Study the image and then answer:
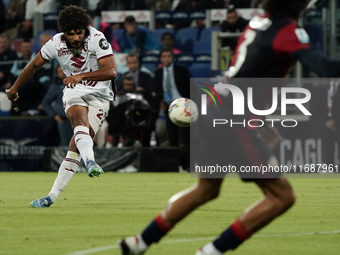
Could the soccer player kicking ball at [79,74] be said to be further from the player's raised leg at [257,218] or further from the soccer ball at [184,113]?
the player's raised leg at [257,218]

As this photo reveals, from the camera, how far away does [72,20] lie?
7.93 metres

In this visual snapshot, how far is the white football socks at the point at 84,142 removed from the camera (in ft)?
25.9

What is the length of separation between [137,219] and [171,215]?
8.70 feet

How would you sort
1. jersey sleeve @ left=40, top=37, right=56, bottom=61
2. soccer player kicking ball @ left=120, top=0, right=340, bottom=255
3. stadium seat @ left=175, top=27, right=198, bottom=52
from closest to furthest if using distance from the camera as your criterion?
soccer player kicking ball @ left=120, top=0, right=340, bottom=255, jersey sleeve @ left=40, top=37, right=56, bottom=61, stadium seat @ left=175, top=27, right=198, bottom=52

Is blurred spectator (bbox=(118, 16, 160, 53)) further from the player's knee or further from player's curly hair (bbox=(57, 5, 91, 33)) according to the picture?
the player's knee

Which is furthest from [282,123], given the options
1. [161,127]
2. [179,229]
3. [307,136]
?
[179,229]

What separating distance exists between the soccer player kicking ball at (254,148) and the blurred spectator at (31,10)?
1399 cm

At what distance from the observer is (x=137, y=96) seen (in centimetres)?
1497

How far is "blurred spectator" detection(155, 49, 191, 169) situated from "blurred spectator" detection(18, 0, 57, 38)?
448 cm

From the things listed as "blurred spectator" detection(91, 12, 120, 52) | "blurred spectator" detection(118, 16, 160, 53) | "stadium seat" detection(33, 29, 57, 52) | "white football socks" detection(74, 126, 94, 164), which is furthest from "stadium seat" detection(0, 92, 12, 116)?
"white football socks" detection(74, 126, 94, 164)

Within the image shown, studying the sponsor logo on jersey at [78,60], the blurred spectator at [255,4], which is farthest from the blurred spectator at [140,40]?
the sponsor logo on jersey at [78,60]

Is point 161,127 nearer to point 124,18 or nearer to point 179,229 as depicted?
point 124,18

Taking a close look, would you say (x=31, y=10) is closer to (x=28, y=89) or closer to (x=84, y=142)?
(x=28, y=89)

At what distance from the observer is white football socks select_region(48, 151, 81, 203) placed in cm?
820
